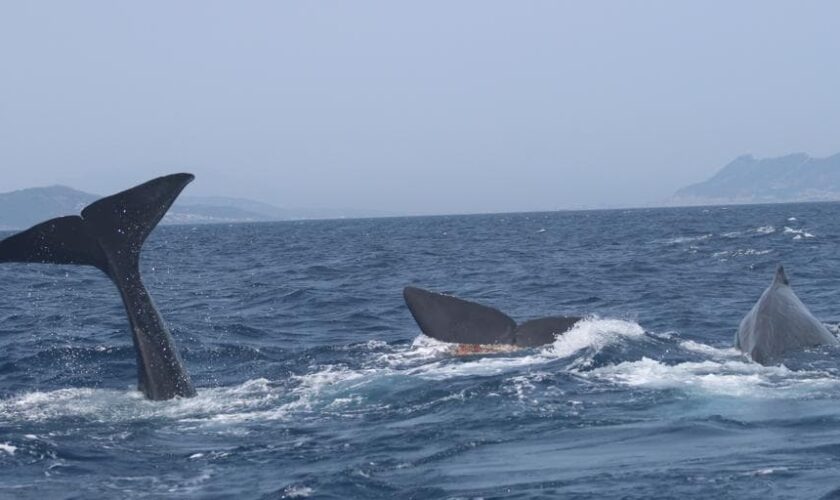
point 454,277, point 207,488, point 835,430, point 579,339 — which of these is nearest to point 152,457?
point 207,488

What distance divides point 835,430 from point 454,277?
80.2 ft

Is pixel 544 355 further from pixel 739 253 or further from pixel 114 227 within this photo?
pixel 739 253

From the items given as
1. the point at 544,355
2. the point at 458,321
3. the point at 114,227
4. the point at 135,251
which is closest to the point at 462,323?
the point at 458,321

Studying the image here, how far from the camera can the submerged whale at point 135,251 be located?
40.8ft

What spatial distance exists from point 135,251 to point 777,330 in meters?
8.39

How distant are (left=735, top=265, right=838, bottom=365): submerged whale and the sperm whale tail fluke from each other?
2985 millimetres

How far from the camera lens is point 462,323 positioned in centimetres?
1617

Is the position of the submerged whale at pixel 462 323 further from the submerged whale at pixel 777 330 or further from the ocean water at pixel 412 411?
the submerged whale at pixel 777 330

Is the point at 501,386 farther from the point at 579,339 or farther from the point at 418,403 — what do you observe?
the point at 579,339

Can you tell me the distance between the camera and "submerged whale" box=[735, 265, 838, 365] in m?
14.6

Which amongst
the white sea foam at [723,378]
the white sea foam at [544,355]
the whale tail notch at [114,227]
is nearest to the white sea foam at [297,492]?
the whale tail notch at [114,227]

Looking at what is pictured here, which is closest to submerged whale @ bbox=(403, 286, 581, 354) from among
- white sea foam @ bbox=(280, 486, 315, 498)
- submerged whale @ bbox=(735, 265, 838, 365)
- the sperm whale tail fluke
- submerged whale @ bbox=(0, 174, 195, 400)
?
the sperm whale tail fluke

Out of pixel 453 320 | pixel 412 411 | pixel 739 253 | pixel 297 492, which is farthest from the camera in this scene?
pixel 739 253

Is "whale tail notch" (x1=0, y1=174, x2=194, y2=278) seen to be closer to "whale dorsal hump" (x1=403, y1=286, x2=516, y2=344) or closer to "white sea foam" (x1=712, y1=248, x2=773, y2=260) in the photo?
"whale dorsal hump" (x1=403, y1=286, x2=516, y2=344)
